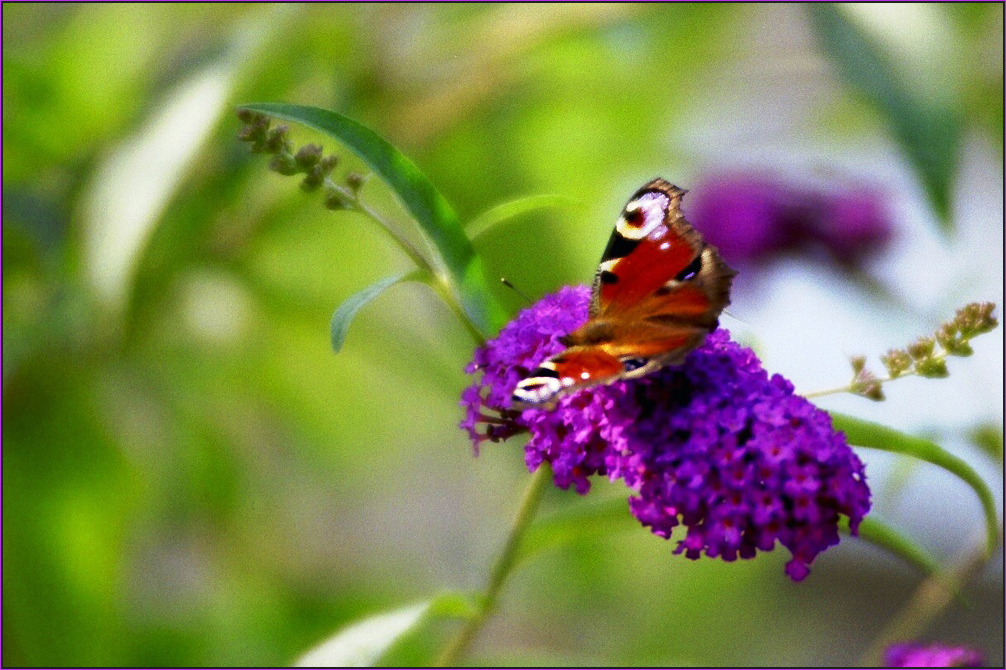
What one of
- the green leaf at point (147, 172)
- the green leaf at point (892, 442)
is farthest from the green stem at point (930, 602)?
the green leaf at point (147, 172)

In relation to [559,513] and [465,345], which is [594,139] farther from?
[559,513]

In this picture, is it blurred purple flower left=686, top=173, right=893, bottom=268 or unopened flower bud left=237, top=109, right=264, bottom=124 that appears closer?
unopened flower bud left=237, top=109, right=264, bottom=124

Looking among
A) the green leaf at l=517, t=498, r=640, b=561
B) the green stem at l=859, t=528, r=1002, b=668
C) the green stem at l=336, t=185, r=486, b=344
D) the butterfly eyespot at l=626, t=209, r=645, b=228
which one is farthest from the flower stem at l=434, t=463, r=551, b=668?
the green stem at l=859, t=528, r=1002, b=668

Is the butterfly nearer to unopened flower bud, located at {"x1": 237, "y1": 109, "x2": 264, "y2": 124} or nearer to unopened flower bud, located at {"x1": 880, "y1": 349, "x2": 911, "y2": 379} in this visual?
unopened flower bud, located at {"x1": 880, "y1": 349, "x2": 911, "y2": 379}

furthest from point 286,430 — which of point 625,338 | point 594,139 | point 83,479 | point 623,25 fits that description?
point 625,338

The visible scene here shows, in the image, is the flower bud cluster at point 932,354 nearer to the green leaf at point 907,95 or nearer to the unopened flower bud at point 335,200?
the green leaf at point 907,95
